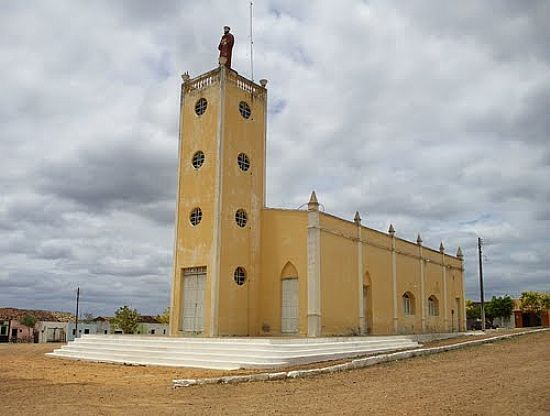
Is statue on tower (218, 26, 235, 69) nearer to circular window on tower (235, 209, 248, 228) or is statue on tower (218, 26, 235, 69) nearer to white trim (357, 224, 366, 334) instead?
circular window on tower (235, 209, 248, 228)

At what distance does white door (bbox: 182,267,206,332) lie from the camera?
21891 millimetres

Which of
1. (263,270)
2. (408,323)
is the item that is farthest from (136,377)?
(408,323)

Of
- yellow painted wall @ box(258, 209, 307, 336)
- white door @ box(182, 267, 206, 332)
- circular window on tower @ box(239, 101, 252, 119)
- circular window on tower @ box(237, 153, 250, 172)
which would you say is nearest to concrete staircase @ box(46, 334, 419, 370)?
white door @ box(182, 267, 206, 332)

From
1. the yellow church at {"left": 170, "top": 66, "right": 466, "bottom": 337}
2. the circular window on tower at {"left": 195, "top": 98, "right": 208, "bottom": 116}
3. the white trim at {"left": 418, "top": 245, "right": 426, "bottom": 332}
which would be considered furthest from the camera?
the white trim at {"left": 418, "top": 245, "right": 426, "bottom": 332}

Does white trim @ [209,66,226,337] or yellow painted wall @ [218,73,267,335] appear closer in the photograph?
white trim @ [209,66,226,337]

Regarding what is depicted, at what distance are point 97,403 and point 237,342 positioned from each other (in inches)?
283

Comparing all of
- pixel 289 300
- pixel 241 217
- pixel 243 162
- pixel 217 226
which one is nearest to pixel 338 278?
pixel 289 300

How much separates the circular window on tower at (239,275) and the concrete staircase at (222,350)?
13.7 ft

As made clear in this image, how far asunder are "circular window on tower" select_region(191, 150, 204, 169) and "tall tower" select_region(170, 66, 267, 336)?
0.14 feet

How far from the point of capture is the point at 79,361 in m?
19.2

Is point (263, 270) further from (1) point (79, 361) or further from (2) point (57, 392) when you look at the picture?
(2) point (57, 392)

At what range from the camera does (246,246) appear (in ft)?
74.6

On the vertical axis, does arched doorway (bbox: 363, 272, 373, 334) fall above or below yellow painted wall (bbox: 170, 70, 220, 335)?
below

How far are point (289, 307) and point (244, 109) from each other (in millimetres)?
8545
